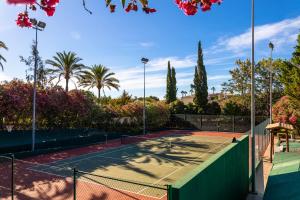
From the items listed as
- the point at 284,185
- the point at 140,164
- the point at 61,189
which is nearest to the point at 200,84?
the point at 140,164

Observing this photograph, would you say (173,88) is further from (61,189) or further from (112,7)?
(112,7)

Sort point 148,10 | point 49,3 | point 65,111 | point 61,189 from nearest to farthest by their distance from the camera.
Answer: point 49,3 < point 148,10 < point 61,189 < point 65,111

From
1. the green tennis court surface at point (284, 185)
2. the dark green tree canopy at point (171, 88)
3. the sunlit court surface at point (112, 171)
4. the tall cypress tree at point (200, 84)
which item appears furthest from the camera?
the dark green tree canopy at point (171, 88)

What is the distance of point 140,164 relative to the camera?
59.6 feet

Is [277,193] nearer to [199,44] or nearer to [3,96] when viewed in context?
[3,96]

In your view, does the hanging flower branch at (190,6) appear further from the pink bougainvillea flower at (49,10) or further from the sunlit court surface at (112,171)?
the sunlit court surface at (112,171)

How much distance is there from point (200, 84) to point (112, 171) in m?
34.1

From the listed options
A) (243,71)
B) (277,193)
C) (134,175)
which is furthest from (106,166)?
(243,71)

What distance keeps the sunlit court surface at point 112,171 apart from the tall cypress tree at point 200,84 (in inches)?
822

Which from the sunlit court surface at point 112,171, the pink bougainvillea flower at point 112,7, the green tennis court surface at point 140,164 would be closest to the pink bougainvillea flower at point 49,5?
the pink bougainvillea flower at point 112,7

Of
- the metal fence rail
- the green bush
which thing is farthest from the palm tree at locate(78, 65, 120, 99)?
the metal fence rail

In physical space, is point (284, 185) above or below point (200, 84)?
below

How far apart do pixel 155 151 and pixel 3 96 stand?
40.0 feet

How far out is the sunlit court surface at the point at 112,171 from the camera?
11.9 metres
